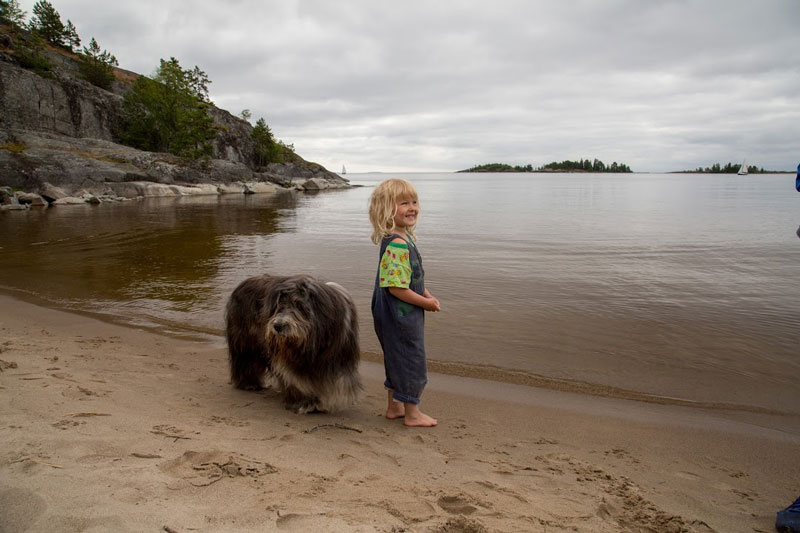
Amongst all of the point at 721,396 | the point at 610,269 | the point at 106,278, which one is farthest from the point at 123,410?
the point at 610,269

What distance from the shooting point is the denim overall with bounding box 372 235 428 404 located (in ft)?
12.9

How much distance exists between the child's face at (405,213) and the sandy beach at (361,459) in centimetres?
171

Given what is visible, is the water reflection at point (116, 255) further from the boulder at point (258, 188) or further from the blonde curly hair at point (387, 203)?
the boulder at point (258, 188)

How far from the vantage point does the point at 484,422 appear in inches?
165

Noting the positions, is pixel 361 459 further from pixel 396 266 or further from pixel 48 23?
pixel 48 23

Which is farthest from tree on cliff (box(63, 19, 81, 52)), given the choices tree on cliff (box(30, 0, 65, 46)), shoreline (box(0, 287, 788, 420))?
shoreline (box(0, 287, 788, 420))

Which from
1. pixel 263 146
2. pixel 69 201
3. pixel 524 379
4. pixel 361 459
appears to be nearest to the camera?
pixel 361 459

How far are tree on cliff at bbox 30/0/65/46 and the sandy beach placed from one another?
91.9m

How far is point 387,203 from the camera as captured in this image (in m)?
3.83

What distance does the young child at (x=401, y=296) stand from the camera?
382cm

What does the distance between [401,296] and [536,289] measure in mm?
6346

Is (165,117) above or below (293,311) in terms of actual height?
above

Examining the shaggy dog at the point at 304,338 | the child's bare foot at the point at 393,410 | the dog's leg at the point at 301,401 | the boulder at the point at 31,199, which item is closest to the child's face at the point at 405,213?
the shaggy dog at the point at 304,338

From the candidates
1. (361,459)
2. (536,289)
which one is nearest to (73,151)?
(536,289)
